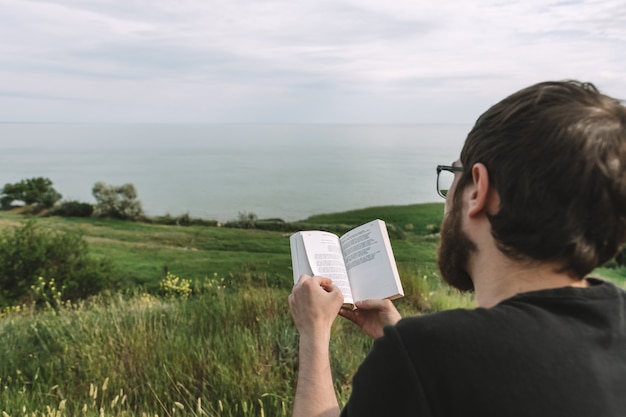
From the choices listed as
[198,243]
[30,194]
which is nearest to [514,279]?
[198,243]

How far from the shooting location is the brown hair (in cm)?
132

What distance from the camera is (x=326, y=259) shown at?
2170mm

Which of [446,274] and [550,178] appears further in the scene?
[446,274]

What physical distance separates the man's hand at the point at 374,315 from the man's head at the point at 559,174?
76 centimetres

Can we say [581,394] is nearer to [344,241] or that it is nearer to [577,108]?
[577,108]

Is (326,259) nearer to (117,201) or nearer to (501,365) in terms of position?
(501,365)

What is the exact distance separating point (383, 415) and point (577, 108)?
0.80 m

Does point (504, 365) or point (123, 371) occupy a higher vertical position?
point (504, 365)

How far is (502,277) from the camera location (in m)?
1.44

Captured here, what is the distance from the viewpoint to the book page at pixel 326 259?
2.10m

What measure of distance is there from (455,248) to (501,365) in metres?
0.42

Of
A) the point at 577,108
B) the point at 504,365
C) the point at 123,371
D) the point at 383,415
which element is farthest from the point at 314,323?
the point at 123,371

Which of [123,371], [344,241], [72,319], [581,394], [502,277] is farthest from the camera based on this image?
[72,319]

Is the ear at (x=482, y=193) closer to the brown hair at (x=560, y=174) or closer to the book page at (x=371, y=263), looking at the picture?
the brown hair at (x=560, y=174)
